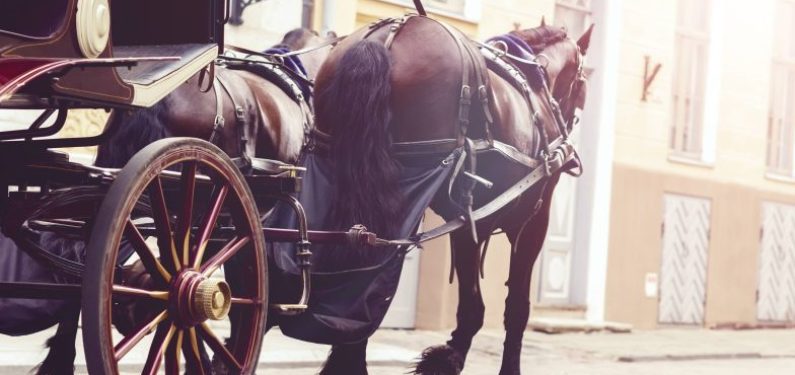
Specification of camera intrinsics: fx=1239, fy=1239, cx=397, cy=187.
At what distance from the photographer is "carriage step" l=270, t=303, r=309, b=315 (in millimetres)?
4391

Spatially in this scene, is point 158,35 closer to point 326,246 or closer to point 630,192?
point 326,246

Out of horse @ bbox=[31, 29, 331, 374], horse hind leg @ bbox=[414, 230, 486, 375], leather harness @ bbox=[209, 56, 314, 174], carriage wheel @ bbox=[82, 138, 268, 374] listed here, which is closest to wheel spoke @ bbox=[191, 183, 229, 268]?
carriage wheel @ bbox=[82, 138, 268, 374]

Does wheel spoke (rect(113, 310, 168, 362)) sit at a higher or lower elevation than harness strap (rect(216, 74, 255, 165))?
lower

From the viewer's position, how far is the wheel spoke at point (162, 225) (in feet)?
12.0

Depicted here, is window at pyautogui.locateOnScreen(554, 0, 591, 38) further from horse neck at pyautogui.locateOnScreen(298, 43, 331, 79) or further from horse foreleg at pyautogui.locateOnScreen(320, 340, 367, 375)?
horse foreleg at pyautogui.locateOnScreen(320, 340, 367, 375)

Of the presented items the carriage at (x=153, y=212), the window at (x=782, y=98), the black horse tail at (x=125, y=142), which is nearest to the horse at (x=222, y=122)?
the black horse tail at (x=125, y=142)

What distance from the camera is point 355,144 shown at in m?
5.15

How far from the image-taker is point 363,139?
203 inches

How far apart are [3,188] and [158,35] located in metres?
0.92

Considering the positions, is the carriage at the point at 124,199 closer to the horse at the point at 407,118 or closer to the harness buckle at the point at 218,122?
the horse at the point at 407,118

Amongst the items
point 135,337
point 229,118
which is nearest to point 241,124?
point 229,118

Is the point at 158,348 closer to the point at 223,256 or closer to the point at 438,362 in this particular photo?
the point at 223,256

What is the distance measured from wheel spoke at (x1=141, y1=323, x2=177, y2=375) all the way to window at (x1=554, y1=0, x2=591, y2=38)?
10097mm

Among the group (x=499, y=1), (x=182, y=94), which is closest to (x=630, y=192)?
(x=499, y=1)
